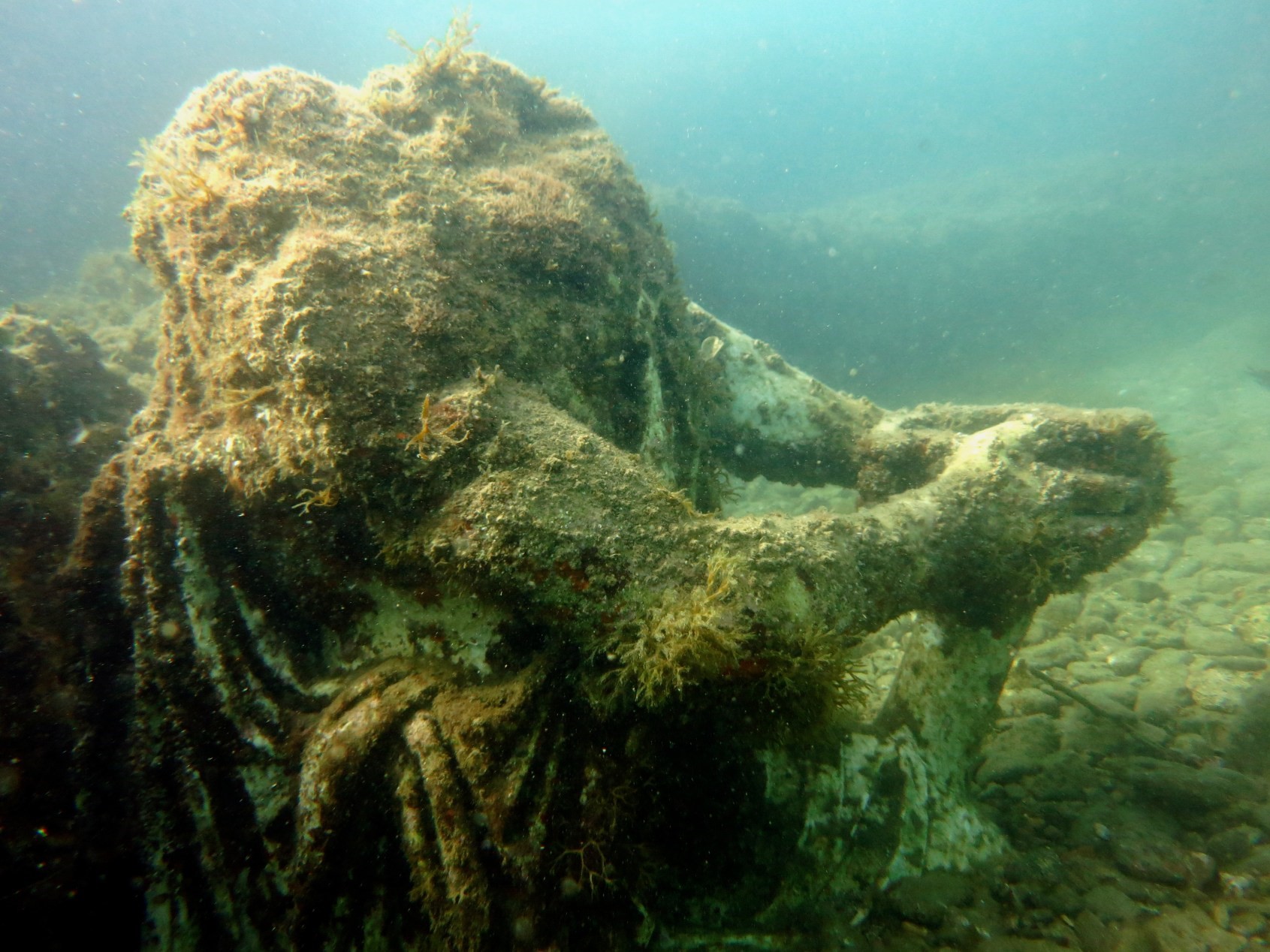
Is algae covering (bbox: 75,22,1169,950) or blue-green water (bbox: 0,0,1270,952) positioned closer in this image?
A: algae covering (bbox: 75,22,1169,950)

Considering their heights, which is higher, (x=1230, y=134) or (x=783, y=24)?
(x=783, y=24)

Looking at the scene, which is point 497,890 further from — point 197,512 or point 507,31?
point 507,31

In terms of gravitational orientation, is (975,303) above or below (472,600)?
above

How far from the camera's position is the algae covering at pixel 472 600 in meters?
2.34

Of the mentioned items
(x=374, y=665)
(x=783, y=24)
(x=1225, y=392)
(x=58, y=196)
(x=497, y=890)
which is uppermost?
(x=783, y=24)

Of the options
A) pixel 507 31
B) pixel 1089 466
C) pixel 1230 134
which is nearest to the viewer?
pixel 1089 466

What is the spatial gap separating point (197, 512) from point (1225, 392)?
22.9 meters

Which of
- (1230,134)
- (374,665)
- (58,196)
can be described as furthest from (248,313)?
(58,196)

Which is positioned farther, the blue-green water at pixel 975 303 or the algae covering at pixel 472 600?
the blue-green water at pixel 975 303

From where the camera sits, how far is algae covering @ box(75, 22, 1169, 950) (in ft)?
7.68

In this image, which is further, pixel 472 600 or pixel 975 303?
pixel 975 303

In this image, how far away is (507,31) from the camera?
51.6 m

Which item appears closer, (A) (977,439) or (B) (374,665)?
(B) (374,665)

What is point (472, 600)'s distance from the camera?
2654 mm
